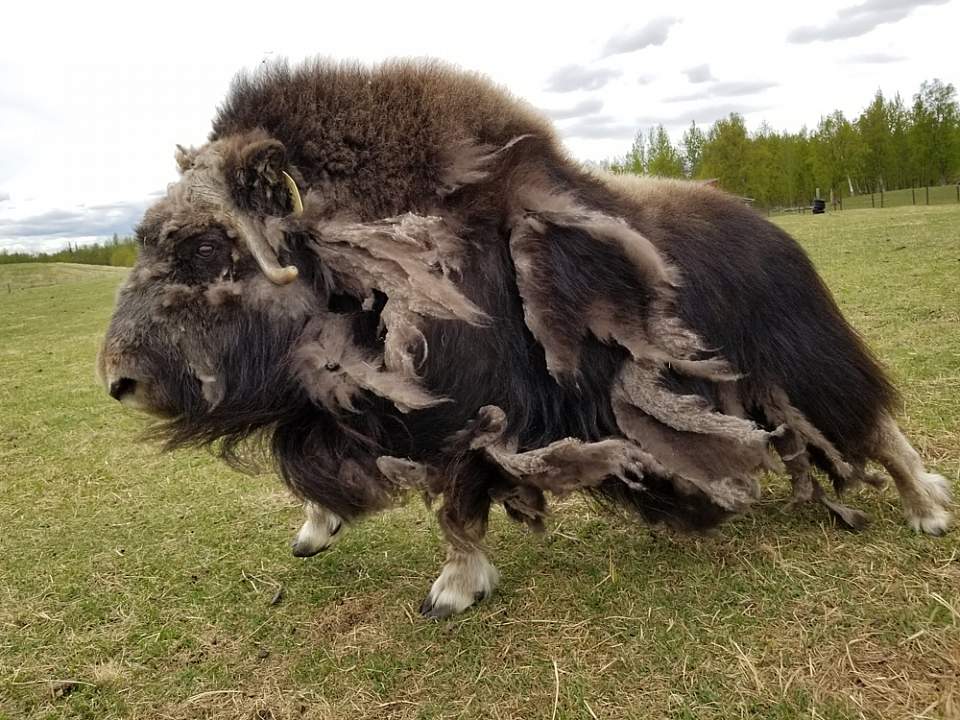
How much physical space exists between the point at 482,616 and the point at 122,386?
3.30 ft

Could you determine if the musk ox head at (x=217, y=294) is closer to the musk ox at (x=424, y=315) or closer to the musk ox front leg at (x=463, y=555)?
the musk ox at (x=424, y=315)

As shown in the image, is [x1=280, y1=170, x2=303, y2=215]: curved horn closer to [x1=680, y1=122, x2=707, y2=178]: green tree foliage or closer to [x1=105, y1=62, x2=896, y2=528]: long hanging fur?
[x1=105, y1=62, x2=896, y2=528]: long hanging fur

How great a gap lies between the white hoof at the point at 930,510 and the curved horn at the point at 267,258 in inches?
67.6

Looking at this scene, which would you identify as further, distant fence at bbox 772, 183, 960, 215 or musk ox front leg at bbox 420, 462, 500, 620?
distant fence at bbox 772, 183, 960, 215

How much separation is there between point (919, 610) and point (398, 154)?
152 cm

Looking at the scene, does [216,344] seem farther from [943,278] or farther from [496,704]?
[943,278]

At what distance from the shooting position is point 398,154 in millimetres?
1590

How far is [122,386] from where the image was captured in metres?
1.57

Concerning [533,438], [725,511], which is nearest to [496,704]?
[533,438]

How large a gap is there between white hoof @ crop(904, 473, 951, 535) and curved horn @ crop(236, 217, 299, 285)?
5.63 feet

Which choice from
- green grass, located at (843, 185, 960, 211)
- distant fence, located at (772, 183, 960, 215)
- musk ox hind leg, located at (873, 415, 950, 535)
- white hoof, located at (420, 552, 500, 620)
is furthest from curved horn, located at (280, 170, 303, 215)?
green grass, located at (843, 185, 960, 211)

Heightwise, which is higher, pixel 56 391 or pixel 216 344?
pixel 216 344

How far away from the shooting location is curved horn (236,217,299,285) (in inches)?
58.8

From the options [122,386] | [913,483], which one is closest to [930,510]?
[913,483]
